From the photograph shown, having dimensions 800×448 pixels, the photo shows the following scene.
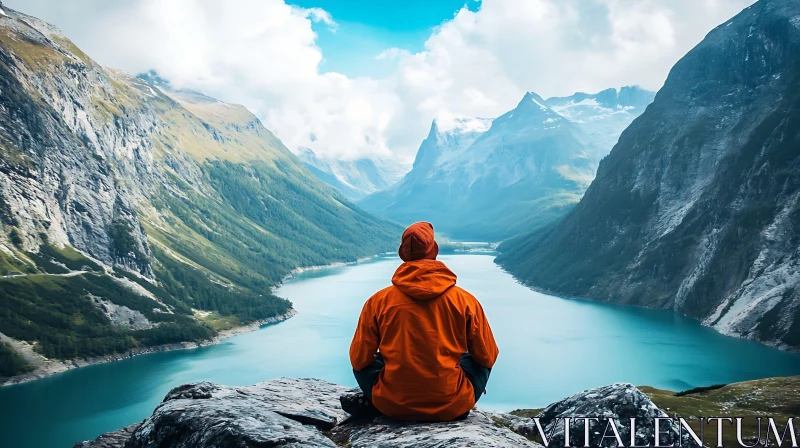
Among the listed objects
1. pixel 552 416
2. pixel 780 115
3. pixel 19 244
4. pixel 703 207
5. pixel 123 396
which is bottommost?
pixel 123 396

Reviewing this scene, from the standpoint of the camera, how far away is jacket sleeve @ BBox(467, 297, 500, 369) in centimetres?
1018

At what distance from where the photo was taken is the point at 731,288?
14800 centimetres

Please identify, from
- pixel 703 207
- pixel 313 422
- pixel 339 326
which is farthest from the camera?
pixel 703 207

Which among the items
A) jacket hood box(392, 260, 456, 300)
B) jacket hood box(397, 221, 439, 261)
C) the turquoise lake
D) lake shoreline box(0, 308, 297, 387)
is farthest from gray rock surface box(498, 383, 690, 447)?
lake shoreline box(0, 308, 297, 387)

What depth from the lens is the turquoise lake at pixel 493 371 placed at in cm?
9056

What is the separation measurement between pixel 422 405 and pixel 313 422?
3582 millimetres

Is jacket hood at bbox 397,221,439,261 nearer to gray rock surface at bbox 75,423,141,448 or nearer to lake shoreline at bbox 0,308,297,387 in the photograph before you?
gray rock surface at bbox 75,423,141,448

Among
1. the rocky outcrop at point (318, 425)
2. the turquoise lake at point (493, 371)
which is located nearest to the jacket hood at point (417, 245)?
the rocky outcrop at point (318, 425)

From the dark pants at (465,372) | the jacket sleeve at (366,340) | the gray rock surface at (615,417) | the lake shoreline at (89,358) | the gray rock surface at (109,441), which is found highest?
the jacket sleeve at (366,340)

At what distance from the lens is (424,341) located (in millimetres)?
9984

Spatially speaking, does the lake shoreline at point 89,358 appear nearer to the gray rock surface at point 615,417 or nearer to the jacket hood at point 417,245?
the gray rock surface at point 615,417

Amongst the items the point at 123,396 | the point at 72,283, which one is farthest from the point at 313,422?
the point at 72,283

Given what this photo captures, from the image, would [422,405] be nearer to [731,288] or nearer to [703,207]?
[731,288]

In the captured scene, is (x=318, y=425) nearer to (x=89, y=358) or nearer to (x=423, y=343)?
(x=423, y=343)
